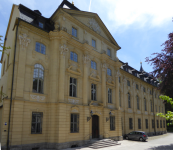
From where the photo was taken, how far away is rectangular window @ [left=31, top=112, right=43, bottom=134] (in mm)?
16705

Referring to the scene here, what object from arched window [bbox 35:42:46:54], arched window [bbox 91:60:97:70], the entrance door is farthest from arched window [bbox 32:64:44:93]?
the entrance door

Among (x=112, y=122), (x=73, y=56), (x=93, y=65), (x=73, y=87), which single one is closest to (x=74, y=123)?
(x=73, y=87)

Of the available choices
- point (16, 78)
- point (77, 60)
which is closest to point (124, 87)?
point (77, 60)

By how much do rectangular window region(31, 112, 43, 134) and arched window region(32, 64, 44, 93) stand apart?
2.43 m

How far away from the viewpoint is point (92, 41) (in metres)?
24.9

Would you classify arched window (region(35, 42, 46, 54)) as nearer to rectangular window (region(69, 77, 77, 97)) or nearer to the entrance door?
rectangular window (region(69, 77, 77, 97))

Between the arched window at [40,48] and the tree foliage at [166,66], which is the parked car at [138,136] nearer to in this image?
the tree foliage at [166,66]

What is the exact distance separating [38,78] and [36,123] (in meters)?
4.60

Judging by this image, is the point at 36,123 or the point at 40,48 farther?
the point at 40,48

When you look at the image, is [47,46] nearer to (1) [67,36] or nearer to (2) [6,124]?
(1) [67,36]

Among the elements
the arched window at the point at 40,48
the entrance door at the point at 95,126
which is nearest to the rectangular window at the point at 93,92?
the entrance door at the point at 95,126

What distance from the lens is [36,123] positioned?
1702cm

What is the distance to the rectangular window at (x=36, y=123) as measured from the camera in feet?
54.8

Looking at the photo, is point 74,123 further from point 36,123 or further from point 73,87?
point 36,123
